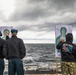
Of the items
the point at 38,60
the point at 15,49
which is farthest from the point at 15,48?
the point at 38,60

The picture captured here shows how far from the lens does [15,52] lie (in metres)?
10.8

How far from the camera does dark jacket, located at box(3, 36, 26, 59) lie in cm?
1085

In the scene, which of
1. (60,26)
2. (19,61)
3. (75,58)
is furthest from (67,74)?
(60,26)

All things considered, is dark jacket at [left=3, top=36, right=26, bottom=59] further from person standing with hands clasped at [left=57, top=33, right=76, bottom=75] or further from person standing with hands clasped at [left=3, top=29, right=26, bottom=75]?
person standing with hands clasped at [left=57, top=33, right=76, bottom=75]

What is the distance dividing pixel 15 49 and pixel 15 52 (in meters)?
0.08

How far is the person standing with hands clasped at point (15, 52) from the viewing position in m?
10.9

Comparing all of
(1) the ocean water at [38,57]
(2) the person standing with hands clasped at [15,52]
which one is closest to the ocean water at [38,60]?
(1) the ocean water at [38,57]

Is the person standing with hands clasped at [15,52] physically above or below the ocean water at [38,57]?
above

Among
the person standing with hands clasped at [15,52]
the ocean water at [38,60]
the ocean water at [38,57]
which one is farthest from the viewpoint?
the ocean water at [38,57]

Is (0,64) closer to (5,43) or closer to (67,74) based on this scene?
(5,43)

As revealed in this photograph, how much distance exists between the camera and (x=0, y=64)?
1145 centimetres

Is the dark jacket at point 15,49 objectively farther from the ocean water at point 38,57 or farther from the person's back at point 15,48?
the ocean water at point 38,57

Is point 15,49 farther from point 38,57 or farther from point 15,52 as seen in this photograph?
point 38,57

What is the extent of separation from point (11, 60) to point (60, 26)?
157 inches
